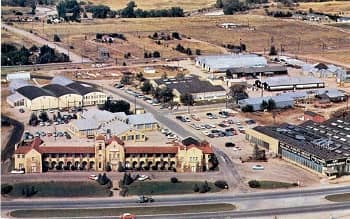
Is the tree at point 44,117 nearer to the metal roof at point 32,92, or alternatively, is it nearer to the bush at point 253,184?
the metal roof at point 32,92

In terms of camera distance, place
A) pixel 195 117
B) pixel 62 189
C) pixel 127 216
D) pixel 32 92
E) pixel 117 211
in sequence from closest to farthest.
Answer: pixel 127 216
pixel 117 211
pixel 62 189
pixel 195 117
pixel 32 92

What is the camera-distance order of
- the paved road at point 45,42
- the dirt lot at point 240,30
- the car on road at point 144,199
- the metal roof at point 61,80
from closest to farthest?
the car on road at point 144,199
the metal roof at point 61,80
the paved road at point 45,42
the dirt lot at point 240,30

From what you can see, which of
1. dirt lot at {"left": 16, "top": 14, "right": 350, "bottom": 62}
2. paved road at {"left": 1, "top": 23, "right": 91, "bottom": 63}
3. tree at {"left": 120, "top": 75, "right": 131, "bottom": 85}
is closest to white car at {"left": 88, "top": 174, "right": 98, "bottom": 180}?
tree at {"left": 120, "top": 75, "right": 131, "bottom": 85}

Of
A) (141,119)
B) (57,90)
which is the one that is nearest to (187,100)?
(141,119)

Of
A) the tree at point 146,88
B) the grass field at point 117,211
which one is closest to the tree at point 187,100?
the tree at point 146,88

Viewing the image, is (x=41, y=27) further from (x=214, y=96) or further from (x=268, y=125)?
(x=268, y=125)

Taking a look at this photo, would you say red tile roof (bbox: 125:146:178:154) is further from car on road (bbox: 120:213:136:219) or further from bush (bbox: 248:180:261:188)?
car on road (bbox: 120:213:136:219)

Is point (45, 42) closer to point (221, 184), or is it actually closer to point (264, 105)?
point (264, 105)

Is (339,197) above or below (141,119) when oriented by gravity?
below
